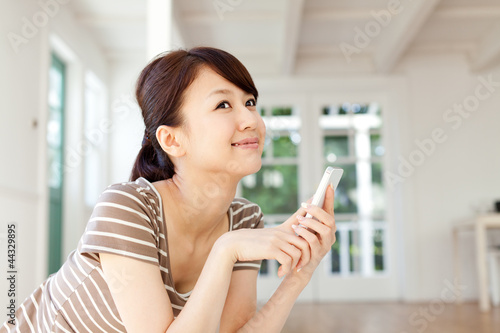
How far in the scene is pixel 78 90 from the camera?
16.7 feet

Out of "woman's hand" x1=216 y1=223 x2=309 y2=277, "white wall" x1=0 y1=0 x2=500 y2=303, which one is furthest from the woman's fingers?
"white wall" x1=0 y1=0 x2=500 y2=303

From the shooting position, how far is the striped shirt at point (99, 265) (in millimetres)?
900

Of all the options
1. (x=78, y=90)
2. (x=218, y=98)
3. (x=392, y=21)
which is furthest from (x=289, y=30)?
(x=218, y=98)

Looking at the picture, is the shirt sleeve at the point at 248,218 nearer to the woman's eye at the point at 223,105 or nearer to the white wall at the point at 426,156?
the woman's eye at the point at 223,105

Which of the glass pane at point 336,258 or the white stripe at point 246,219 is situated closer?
the white stripe at point 246,219

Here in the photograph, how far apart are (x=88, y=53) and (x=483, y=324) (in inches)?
168

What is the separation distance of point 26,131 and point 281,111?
2.94m

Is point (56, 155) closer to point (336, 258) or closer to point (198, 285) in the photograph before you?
point (336, 258)

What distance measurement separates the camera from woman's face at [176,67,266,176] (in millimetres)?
1006

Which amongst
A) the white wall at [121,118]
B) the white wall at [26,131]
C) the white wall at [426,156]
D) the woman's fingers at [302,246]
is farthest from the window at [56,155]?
the woman's fingers at [302,246]

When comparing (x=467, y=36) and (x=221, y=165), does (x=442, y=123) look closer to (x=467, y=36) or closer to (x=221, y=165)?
(x=467, y=36)

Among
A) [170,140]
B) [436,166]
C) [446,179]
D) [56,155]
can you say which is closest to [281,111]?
[436,166]

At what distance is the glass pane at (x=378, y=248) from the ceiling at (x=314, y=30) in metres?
1.79

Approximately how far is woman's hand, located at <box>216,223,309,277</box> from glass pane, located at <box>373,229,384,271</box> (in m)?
5.13
